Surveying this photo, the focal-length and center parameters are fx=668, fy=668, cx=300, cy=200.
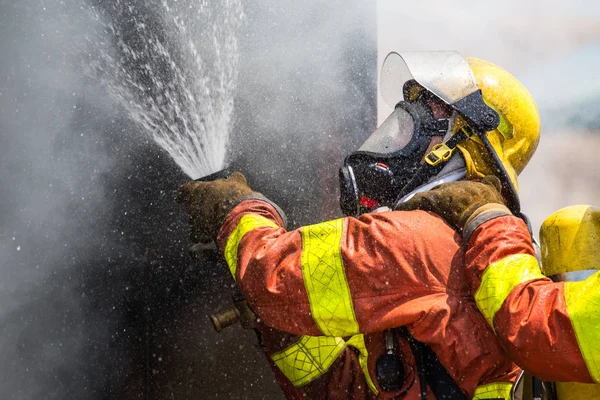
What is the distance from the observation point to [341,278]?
1.95m

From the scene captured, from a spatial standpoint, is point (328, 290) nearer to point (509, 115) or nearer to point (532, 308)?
point (532, 308)

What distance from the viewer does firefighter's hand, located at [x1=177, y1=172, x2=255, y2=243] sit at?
2.29m

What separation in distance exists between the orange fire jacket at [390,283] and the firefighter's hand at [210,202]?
10.0 inches

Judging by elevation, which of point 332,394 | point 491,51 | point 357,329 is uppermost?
point 357,329

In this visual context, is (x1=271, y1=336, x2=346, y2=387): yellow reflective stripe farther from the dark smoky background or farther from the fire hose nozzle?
the dark smoky background

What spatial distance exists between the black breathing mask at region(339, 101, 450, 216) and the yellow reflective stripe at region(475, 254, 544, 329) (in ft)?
2.63

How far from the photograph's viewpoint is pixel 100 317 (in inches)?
102

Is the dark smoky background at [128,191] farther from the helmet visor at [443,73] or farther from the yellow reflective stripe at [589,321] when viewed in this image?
the yellow reflective stripe at [589,321]

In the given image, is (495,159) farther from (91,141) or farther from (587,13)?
(587,13)

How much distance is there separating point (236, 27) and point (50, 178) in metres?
1.21

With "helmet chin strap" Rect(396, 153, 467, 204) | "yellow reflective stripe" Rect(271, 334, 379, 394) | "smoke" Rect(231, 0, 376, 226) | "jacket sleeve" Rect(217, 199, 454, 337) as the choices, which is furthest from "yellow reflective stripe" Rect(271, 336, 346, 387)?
"smoke" Rect(231, 0, 376, 226)

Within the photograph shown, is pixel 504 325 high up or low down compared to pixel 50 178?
down

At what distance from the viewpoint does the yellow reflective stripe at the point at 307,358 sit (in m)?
2.50

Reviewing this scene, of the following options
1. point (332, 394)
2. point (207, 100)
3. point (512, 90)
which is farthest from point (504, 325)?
point (207, 100)
